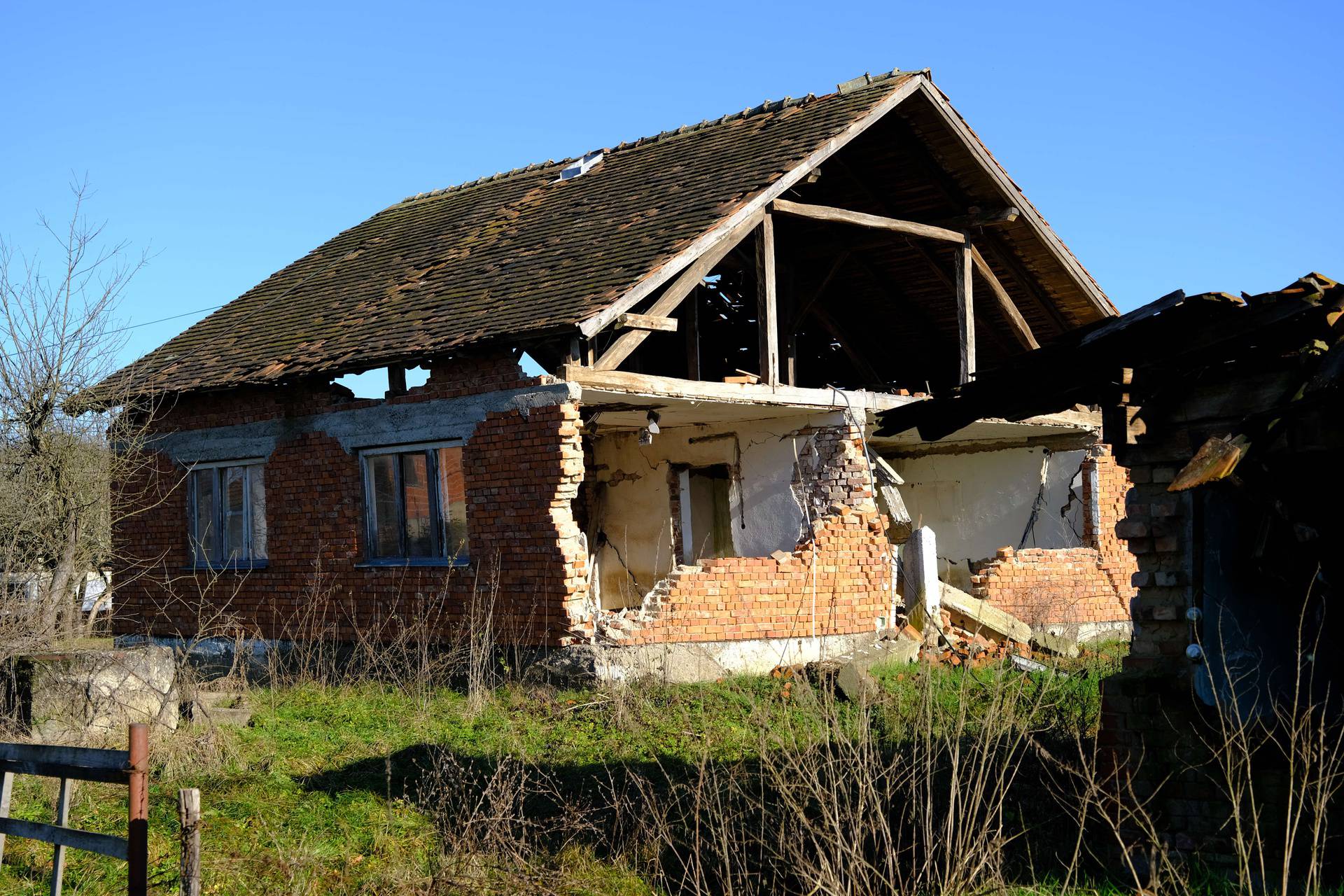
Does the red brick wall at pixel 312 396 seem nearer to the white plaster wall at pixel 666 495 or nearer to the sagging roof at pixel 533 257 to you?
the sagging roof at pixel 533 257

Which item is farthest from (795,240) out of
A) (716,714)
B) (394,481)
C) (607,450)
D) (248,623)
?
(248,623)

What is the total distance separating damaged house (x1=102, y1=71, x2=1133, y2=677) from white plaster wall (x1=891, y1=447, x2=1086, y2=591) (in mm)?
37

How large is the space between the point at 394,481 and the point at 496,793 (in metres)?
Answer: 5.79

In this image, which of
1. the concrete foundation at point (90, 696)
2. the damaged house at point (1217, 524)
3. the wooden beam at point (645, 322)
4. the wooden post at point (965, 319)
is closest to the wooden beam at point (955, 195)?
the wooden post at point (965, 319)

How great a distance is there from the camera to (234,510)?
44.9 feet

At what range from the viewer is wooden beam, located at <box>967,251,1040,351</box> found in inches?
538

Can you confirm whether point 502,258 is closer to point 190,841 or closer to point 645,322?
point 645,322

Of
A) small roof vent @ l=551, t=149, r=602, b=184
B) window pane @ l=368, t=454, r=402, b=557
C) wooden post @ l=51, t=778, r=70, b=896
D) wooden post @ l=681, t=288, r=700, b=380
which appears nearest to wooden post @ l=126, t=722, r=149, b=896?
wooden post @ l=51, t=778, r=70, b=896

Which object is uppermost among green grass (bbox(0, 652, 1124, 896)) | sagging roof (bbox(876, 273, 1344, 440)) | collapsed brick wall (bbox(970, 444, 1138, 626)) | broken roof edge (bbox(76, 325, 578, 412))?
broken roof edge (bbox(76, 325, 578, 412))

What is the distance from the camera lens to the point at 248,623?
43.9ft

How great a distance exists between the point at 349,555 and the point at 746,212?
5.39 m

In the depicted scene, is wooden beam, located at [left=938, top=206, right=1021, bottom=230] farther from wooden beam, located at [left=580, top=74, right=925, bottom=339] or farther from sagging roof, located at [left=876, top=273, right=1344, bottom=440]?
sagging roof, located at [left=876, top=273, right=1344, bottom=440]

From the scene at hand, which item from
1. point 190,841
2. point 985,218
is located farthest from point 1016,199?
point 190,841

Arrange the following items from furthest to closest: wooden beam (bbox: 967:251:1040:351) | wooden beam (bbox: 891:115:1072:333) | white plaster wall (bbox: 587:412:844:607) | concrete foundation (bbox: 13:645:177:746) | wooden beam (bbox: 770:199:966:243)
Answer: wooden beam (bbox: 967:251:1040:351) → white plaster wall (bbox: 587:412:844:607) → wooden beam (bbox: 891:115:1072:333) → wooden beam (bbox: 770:199:966:243) → concrete foundation (bbox: 13:645:177:746)
